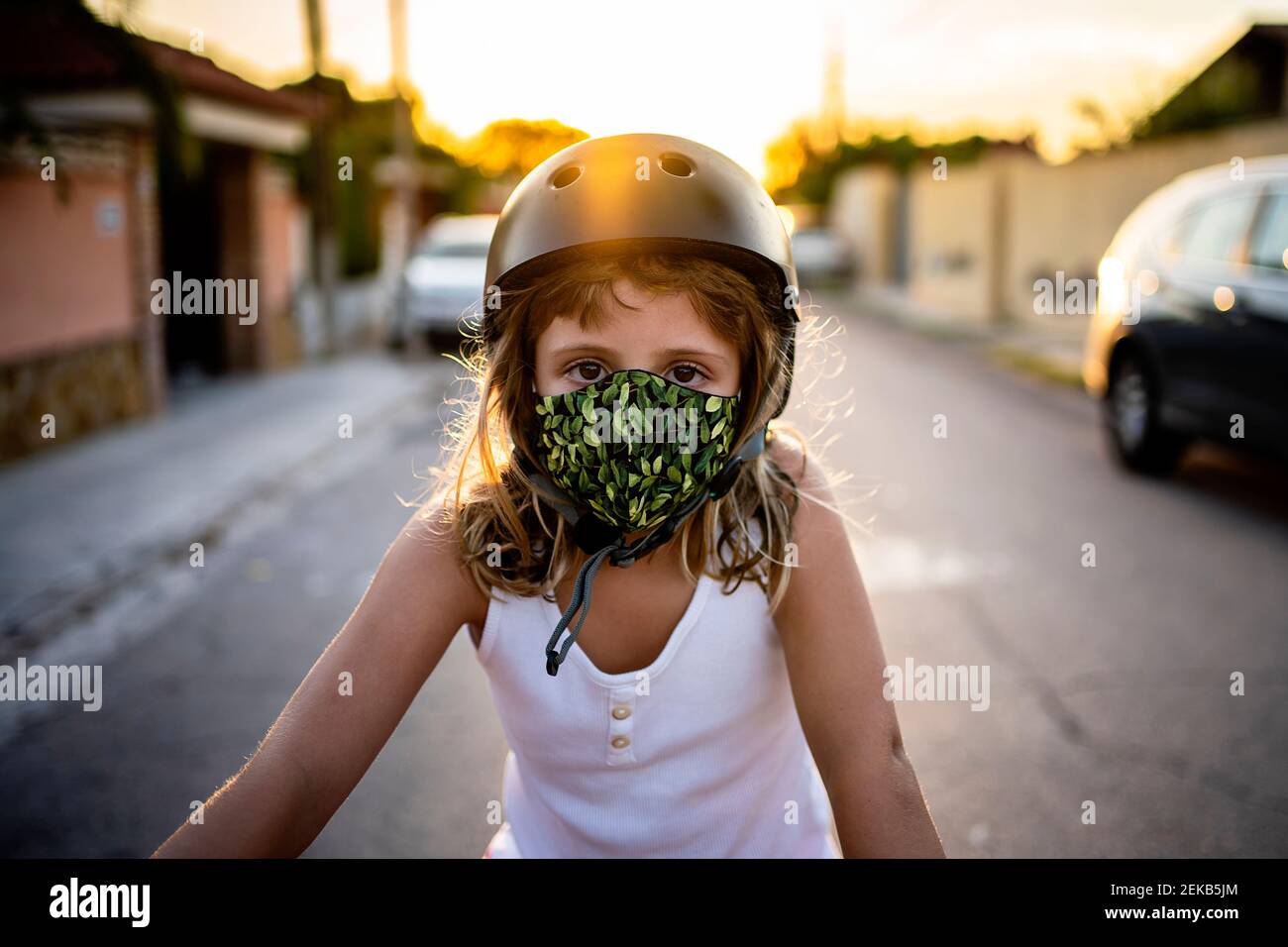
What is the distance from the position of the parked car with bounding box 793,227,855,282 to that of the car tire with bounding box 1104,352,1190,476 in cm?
2432

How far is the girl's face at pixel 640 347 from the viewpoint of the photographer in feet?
5.91

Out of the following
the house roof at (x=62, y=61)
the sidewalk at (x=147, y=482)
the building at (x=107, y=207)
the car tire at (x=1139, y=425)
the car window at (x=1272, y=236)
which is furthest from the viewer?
the house roof at (x=62, y=61)

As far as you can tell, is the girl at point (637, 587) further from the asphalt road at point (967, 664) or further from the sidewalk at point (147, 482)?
the sidewalk at point (147, 482)

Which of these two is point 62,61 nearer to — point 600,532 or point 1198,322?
point 1198,322

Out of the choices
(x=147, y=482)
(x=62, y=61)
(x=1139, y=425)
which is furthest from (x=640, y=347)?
(x=62, y=61)

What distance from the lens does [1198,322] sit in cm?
749

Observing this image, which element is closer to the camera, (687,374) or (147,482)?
(687,374)

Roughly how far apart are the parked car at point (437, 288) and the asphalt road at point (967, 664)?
901cm

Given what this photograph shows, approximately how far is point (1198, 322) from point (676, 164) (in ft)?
21.3

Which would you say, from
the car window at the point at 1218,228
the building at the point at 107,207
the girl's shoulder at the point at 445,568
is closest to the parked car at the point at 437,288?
the building at the point at 107,207

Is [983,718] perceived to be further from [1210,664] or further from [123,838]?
[123,838]

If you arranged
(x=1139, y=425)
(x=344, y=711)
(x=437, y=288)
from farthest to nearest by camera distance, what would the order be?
1. (x=437, y=288)
2. (x=1139, y=425)
3. (x=344, y=711)

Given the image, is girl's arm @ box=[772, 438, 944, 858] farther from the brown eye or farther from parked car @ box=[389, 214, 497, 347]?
parked car @ box=[389, 214, 497, 347]

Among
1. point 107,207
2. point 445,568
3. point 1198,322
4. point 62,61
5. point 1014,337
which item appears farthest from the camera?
point 1014,337
